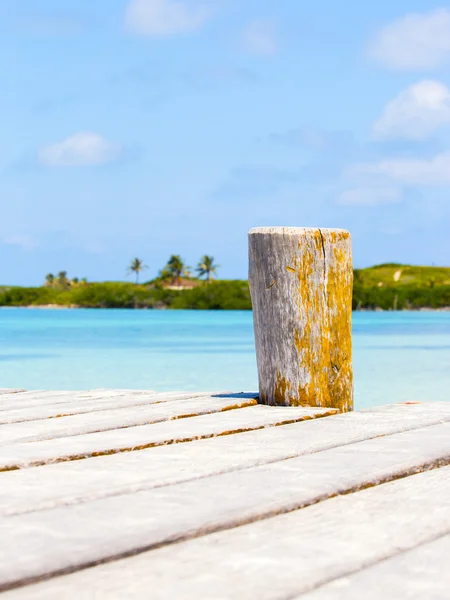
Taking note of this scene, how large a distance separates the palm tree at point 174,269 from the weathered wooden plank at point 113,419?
10524cm

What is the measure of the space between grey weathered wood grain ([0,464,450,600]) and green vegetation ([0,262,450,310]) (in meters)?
102

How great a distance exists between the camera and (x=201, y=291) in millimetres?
112188

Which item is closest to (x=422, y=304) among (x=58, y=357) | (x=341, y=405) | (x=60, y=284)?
(x=60, y=284)

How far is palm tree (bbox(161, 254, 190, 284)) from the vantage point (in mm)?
110375

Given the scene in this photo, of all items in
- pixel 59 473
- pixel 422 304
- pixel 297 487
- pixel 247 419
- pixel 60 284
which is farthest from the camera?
pixel 60 284

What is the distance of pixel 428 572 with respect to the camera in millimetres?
1722

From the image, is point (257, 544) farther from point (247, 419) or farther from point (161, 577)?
point (247, 419)

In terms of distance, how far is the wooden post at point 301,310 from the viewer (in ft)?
14.7

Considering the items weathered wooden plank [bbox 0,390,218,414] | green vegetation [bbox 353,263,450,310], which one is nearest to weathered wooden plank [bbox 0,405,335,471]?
weathered wooden plank [bbox 0,390,218,414]

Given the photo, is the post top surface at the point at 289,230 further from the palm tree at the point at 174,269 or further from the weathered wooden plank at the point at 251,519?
the palm tree at the point at 174,269

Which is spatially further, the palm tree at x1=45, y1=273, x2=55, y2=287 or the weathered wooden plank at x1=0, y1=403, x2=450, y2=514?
the palm tree at x1=45, y1=273, x2=55, y2=287

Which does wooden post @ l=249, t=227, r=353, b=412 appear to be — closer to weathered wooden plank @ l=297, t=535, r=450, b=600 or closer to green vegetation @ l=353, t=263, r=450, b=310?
weathered wooden plank @ l=297, t=535, r=450, b=600

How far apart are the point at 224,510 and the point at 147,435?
136cm

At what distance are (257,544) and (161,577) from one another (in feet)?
0.97
